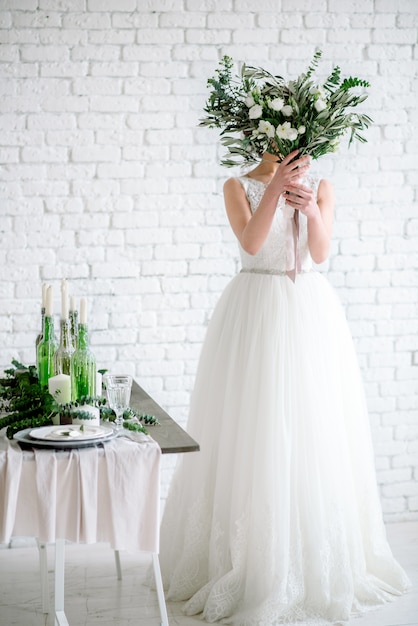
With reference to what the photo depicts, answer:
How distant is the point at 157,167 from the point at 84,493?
5.94 feet

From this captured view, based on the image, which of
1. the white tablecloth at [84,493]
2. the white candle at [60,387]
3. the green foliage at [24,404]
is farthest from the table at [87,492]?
the white candle at [60,387]

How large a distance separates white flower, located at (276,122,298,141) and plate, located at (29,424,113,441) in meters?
1.08

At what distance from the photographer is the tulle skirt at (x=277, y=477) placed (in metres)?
2.73

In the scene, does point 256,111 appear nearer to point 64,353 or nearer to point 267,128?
point 267,128

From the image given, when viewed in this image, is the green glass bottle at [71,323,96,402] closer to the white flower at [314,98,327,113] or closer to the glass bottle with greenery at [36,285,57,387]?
the glass bottle with greenery at [36,285,57,387]

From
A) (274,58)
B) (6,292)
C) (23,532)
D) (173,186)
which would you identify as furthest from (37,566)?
(274,58)

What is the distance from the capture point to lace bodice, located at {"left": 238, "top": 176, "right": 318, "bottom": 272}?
2.92m

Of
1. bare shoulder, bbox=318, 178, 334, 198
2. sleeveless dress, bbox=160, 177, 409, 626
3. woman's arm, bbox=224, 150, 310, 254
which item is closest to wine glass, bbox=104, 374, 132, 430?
sleeveless dress, bbox=160, 177, 409, 626

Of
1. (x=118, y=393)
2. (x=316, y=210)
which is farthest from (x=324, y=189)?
(x=118, y=393)

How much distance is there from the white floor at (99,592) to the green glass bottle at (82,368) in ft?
2.85

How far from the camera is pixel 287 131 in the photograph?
2613 mm

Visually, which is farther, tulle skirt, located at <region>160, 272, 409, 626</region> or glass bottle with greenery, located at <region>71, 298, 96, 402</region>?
tulle skirt, located at <region>160, 272, 409, 626</region>

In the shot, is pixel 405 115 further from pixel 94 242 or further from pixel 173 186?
pixel 94 242

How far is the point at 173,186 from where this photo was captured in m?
3.54
